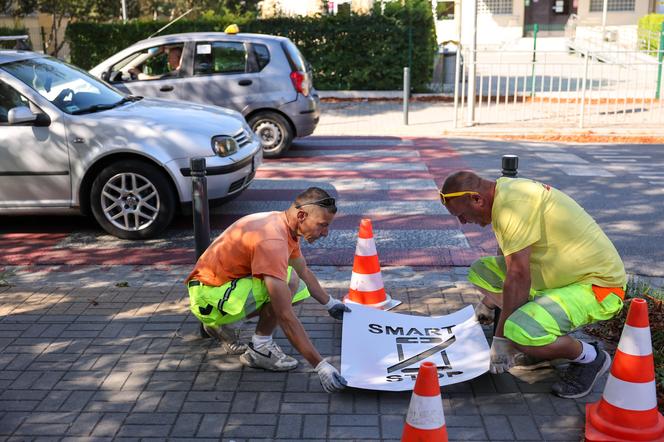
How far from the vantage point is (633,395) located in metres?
3.55

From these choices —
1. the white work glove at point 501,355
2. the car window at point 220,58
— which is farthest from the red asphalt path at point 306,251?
the white work glove at point 501,355

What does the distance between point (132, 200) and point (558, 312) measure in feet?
14.5

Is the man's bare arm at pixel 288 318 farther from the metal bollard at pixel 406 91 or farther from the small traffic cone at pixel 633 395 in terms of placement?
the metal bollard at pixel 406 91

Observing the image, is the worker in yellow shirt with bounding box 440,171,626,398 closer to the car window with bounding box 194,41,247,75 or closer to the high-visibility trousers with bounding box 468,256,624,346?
the high-visibility trousers with bounding box 468,256,624,346

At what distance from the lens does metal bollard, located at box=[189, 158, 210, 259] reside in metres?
4.82

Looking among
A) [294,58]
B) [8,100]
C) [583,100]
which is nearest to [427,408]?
[8,100]

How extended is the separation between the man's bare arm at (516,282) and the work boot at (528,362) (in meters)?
0.54

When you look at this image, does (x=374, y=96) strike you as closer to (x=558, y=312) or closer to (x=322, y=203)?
(x=322, y=203)

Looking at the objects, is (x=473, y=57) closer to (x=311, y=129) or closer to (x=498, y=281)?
(x=311, y=129)

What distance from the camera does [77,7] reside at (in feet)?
113

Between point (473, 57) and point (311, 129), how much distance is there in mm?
4451

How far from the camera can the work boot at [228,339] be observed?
4.64 m

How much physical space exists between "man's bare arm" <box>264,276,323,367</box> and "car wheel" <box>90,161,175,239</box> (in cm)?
326

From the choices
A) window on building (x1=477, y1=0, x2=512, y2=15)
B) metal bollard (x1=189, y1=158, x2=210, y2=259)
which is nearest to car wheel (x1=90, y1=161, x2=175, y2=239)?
metal bollard (x1=189, y1=158, x2=210, y2=259)
